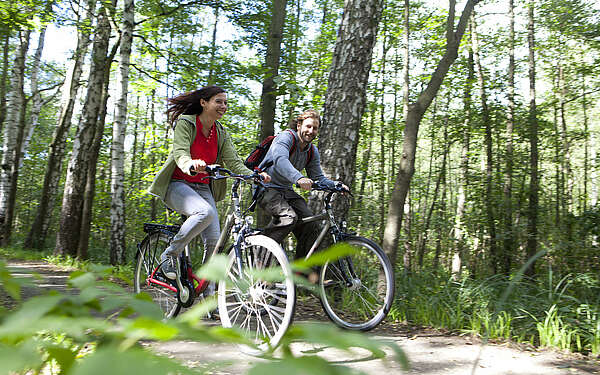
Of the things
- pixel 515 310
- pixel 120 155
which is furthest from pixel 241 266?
pixel 120 155

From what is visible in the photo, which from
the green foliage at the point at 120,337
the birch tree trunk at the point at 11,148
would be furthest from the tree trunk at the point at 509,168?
the birch tree trunk at the point at 11,148

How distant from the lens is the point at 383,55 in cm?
2173

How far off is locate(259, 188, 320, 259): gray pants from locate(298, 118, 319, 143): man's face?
642mm

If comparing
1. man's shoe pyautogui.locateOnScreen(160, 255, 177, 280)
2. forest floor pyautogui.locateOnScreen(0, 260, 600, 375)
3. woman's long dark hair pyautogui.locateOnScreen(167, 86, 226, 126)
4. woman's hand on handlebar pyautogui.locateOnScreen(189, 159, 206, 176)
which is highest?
woman's long dark hair pyautogui.locateOnScreen(167, 86, 226, 126)

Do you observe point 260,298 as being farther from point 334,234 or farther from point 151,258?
point 151,258

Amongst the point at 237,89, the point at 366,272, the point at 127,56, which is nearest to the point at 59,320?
the point at 366,272

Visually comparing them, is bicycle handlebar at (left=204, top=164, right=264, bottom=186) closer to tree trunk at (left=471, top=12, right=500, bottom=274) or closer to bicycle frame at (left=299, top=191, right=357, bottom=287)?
bicycle frame at (left=299, top=191, right=357, bottom=287)

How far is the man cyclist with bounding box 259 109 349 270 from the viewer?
4.53 meters

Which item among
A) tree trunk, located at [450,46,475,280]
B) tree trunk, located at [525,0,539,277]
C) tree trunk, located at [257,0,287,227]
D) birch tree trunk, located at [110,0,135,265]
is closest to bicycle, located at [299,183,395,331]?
tree trunk, located at [257,0,287,227]

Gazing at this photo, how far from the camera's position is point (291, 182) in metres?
4.44

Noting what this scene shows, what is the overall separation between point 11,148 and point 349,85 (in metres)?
13.2

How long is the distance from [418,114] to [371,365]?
3.49 metres

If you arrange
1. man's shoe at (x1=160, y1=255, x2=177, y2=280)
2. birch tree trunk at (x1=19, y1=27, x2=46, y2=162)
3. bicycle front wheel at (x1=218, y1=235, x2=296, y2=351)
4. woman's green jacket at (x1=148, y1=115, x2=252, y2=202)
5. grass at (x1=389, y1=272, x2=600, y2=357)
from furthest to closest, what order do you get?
birch tree trunk at (x1=19, y1=27, x2=46, y2=162) < man's shoe at (x1=160, y1=255, x2=177, y2=280) < woman's green jacket at (x1=148, y1=115, x2=252, y2=202) < grass at (x1=389, y1=272, x2=600, y2=357) < bicycle front wheel at (x1=218, y1=235, x2=296, y2=351)

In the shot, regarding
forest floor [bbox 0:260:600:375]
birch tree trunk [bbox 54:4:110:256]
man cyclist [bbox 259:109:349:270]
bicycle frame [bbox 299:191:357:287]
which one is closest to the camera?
forest floor [bbox 0:260:600:375]
